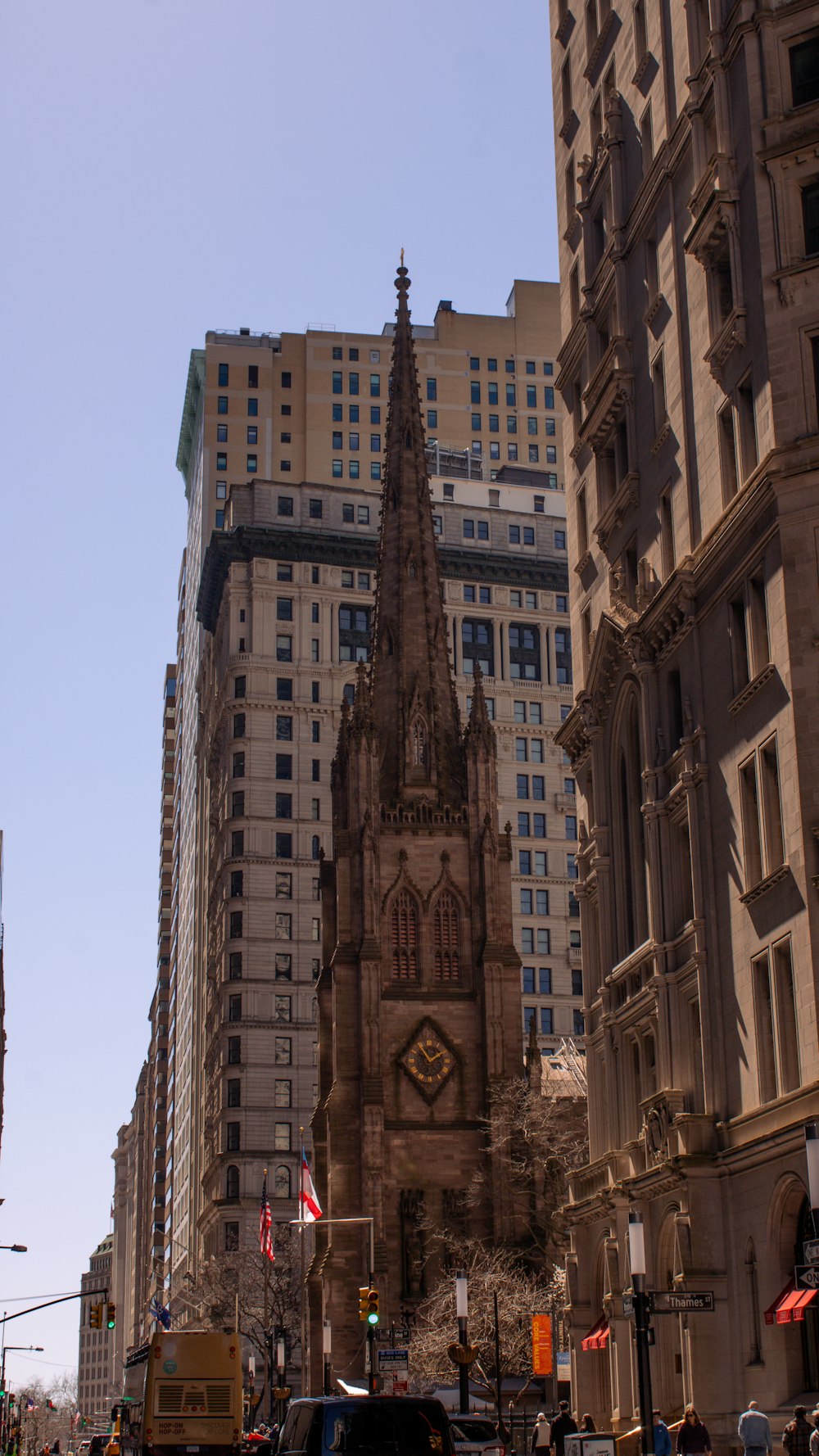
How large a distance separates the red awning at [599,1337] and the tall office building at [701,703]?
0.39 feet

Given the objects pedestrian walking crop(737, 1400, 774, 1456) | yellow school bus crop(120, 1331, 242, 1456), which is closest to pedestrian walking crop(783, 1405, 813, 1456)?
pedestrian walking crop(737, 1400, 774, 1456)

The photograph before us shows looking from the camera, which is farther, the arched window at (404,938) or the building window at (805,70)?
the arched window at (404,938)

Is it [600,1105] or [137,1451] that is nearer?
[137,1451]

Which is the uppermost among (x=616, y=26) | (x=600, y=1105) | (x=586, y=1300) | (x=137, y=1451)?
(x=616, y=26)

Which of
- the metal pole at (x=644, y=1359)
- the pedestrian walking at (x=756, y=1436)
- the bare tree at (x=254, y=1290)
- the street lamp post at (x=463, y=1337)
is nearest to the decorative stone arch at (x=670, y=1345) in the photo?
the metal pole at (x=644, y=1359)

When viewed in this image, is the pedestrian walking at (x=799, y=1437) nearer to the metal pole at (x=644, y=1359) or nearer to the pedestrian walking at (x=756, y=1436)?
the pedestrian walking at (x=756, y=1436)

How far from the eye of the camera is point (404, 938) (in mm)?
90688

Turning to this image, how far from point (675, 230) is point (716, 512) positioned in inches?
323

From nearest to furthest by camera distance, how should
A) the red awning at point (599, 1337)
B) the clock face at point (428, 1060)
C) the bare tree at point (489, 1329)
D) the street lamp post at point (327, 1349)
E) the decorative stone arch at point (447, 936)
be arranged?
1. the red awning at point (599, 1337)
2. the street lamp post at point (327, 1349)
3. the bare tree at point (489, 1329)
4. the clock face at point (428, 1060)
5. the decorative stone arch at point (447, 936)

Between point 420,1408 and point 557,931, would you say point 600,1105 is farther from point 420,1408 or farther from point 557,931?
point 557,931

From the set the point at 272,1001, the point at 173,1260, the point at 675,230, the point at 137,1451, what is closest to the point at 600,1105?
the point at 137,1451

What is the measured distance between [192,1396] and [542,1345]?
78.7ft

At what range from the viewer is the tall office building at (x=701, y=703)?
117 feet

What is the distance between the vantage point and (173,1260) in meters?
156
